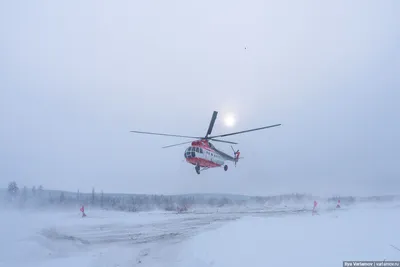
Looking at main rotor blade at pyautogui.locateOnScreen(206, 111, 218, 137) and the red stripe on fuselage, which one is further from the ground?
main rotor blade at pyautogui.locateOnScreen(206, 111, 218, 137)

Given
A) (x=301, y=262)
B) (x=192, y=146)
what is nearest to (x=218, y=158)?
(x=192, y=146)

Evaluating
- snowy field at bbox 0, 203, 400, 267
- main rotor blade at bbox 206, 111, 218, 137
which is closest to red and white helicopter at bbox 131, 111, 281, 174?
main rotor blade at bbox 206, 111, 218, 137

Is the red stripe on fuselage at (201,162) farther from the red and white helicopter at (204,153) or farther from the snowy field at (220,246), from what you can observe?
the snowy field at (220,246)

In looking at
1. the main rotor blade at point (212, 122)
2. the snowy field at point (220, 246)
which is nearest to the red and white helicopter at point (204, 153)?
the main rotor blade at point (212, 122)

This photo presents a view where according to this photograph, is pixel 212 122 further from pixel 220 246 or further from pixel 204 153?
pixel 220 246

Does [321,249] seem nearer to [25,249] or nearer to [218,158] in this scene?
[25,249]

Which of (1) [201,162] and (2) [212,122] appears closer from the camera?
(1) [201,162]

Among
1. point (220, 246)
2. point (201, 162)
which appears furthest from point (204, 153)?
point (220, 246)

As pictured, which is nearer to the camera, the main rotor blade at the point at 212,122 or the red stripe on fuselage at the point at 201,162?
the red stripe on fuselage at the point at 201,162

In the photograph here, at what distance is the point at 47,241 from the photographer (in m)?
15.7

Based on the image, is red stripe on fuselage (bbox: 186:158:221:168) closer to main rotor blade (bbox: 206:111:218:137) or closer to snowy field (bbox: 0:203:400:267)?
main rotor blade (bbox: 206:111:218:137)

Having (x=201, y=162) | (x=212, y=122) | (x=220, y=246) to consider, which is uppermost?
(x=212, y=122)

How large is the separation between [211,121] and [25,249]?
47.8 feet

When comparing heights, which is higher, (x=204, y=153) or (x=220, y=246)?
(x=204, y=153)
